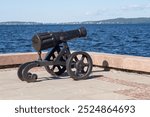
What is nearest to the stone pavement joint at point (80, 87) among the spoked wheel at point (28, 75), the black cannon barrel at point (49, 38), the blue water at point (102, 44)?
the spoked wheel at point (28, 75)

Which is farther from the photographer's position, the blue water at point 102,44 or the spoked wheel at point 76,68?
the blue water at point 102,44

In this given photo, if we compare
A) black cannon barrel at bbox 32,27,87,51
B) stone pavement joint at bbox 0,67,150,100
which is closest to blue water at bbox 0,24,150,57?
black cannon barrel at bbox 32,27,87,51

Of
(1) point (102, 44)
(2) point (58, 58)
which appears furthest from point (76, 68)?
(1) point (102, 44)

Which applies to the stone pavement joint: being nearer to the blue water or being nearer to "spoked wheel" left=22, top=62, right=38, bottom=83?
"spoked wheel" left=22, top=62, right=38, bottom=83

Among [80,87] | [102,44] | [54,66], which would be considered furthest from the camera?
[102,44]

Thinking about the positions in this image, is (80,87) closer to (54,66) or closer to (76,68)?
(76,68)

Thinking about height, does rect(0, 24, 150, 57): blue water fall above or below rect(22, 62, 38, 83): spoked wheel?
below

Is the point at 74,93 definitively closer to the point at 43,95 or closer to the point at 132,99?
the point at 43,95

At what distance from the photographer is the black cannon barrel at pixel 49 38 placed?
11000 millimetres

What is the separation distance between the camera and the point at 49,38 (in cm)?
1116

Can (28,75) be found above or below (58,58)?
below

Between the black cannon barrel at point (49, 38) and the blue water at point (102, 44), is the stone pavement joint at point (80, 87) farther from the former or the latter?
the blue water at point (102, 44)

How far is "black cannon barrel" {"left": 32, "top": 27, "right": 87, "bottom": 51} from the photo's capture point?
Answer: 1100 centimetres

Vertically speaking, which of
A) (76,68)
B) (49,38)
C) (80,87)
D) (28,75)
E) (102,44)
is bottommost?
(102,44)
